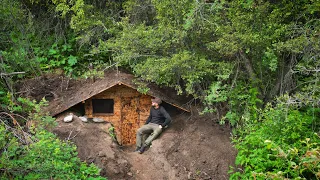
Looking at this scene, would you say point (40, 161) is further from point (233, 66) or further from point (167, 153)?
point (233, 66)

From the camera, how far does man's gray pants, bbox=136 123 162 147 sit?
34.9 feet

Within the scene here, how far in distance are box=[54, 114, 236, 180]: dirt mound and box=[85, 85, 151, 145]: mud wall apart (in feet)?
3.63

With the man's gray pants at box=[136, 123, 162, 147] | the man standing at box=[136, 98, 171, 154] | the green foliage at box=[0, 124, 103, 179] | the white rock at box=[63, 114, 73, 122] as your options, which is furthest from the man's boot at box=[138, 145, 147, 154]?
the white rock at box=[63, 114, 73, 122]

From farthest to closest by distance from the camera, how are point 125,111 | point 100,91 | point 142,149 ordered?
point 125,111 < point 100,91 < point 142,149

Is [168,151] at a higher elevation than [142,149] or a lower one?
higher

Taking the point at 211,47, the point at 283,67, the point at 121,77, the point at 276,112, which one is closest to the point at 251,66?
the point at 283,67

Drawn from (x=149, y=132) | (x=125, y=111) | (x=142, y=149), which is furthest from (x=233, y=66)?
(x=125, y=111)

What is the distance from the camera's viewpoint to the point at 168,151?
10.1 meters

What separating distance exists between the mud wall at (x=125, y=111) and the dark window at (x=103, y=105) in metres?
0.44

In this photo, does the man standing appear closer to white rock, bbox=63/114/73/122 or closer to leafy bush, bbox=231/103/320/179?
white rock, bbox=63/114/73/122

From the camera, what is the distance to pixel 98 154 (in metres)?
9.51

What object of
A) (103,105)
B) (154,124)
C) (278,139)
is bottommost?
(103,105)

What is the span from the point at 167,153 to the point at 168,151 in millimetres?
73

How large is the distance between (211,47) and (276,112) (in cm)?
234
